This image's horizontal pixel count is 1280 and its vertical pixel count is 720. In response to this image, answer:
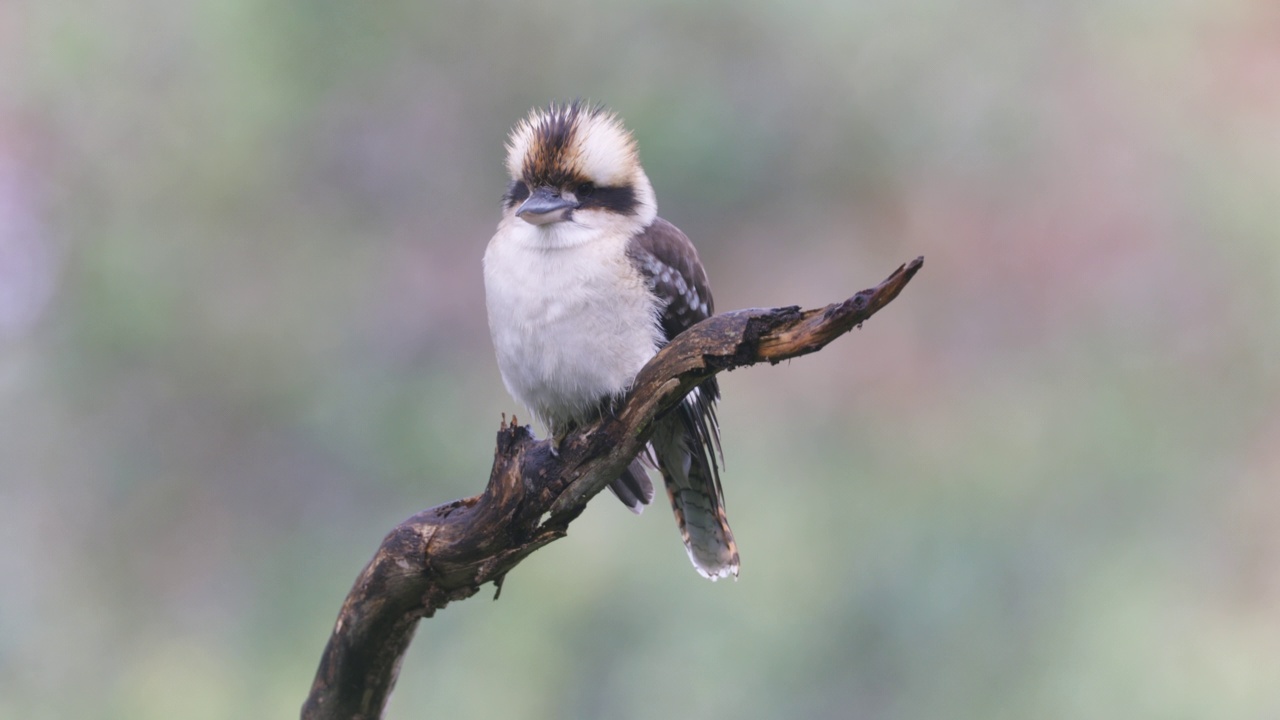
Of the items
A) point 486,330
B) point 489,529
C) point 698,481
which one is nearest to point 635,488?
point 698,481

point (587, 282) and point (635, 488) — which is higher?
point (587, 282)

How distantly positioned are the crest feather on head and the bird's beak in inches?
1.3

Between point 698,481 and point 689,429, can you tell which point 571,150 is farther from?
point 698,481

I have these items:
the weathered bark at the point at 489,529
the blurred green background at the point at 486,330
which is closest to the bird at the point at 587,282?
the weathered bark at the point at 489,529

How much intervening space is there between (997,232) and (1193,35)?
0.91 meters

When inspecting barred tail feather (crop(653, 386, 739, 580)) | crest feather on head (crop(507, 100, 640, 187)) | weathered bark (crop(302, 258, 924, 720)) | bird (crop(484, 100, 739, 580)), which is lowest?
weathered bark (crop(302, 258, 924, 720))

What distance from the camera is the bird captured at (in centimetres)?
203

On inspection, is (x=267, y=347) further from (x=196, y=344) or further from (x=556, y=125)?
(x=556, y=125)

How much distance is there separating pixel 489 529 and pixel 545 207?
558 mm

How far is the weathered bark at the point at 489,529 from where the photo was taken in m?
1.70

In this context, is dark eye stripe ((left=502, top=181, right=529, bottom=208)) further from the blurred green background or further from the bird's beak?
the blurred green background

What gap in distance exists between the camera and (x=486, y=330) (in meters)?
4.21

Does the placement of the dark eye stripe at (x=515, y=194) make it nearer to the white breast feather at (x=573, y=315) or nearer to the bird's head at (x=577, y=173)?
the bird's head at (x=577, y=173)

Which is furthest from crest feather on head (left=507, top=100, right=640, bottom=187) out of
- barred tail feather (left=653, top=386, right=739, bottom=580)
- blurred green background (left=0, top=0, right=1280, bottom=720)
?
blurred green background (left=0, top=0, right=1280, bottom=720)
